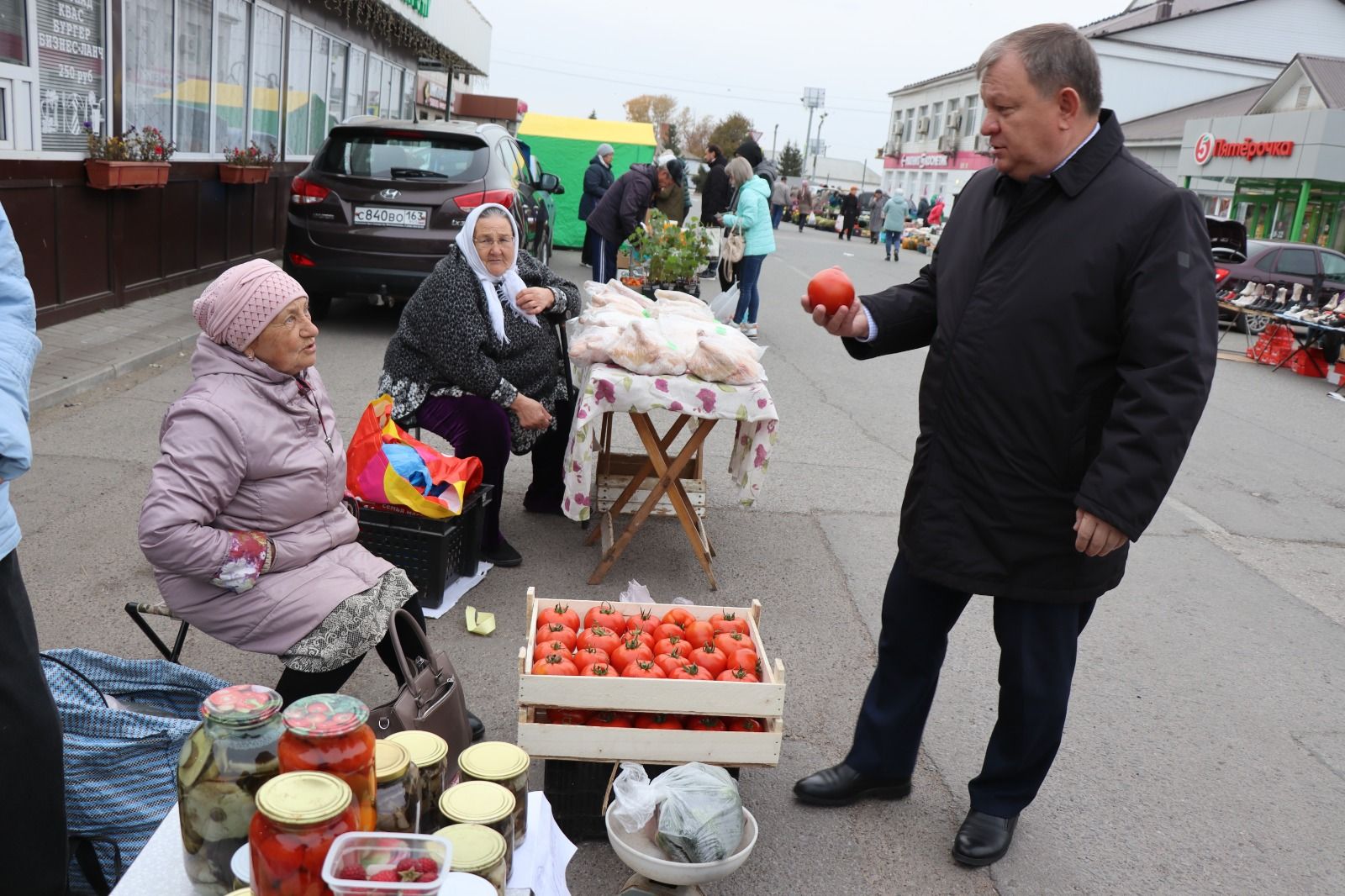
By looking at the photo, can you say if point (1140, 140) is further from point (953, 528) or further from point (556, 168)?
point (953, 528)

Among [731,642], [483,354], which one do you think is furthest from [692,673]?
[483,354]

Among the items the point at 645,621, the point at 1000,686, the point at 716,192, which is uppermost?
the point at 716,192

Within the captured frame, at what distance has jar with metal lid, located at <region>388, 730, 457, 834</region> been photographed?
1887 millimetres

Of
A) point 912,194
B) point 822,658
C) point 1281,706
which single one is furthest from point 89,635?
point 912,194

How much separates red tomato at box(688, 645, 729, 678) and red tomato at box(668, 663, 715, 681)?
0.05 metres

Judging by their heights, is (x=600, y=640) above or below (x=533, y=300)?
below

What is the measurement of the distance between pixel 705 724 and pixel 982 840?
89cm

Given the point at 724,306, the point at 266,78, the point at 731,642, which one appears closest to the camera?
the point at 731,642

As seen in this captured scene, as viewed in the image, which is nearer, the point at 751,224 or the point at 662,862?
the point at 662,862

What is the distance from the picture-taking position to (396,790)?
176 cm

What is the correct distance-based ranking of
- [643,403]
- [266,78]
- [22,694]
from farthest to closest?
1. [266,78]
2. [643,403]
3. [22,694]

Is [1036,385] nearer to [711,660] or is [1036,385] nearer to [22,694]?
[711,660]

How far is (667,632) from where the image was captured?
3432 millimetres

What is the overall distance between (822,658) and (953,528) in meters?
1.57
